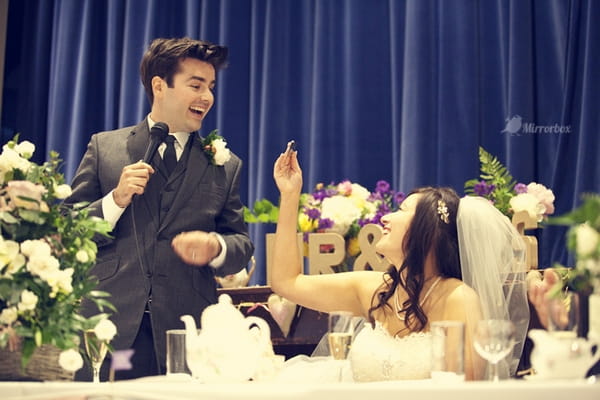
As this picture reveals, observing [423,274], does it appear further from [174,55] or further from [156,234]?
[174,55]

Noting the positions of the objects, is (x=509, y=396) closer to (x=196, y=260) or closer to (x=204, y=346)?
(x=204, y=346)

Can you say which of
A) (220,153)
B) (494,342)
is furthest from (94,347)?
(220,153)

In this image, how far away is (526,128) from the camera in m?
4.20

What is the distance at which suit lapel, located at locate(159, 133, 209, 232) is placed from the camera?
110 inches

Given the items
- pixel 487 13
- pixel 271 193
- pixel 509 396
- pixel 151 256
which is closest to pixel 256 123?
pixel 271 193

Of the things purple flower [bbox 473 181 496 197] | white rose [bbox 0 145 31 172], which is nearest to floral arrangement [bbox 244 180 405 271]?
purple flower [bbox 473 181 496 197]

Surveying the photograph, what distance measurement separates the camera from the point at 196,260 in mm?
2572

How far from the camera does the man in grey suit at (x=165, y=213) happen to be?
2.69 m

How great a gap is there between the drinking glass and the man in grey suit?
2.44ft

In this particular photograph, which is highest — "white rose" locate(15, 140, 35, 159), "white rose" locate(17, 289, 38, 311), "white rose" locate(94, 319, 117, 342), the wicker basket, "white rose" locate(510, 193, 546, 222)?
"white rose" locate(15, 140, 35, 159)

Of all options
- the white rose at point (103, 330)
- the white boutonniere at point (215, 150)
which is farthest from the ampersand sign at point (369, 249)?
the white rose at point (103, 330)

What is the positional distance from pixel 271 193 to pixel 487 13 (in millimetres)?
1508

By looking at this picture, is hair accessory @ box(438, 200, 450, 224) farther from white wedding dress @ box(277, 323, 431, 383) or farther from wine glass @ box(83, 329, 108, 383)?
wine glass @ box(83, 329, 108, 383)

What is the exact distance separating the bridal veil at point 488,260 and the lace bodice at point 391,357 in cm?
25
